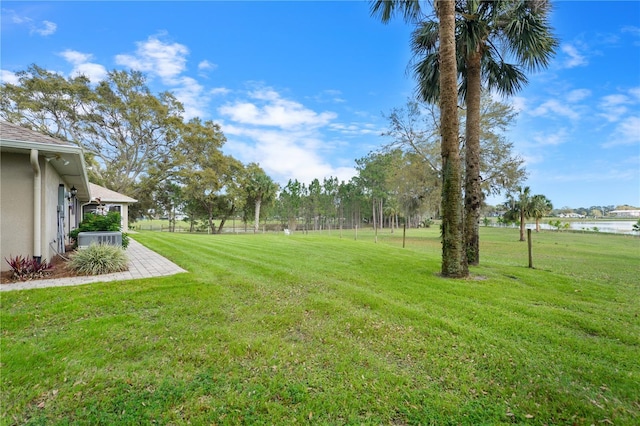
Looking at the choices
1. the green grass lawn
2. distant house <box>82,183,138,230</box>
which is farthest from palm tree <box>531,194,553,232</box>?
distant house <box>82,183,138,230</box>

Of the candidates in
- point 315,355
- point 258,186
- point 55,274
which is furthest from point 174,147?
point 315,355

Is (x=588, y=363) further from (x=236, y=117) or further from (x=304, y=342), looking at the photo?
(x=236, y=117)

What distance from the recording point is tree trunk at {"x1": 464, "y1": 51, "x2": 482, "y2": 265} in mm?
7906

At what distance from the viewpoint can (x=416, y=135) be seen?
19656 mm

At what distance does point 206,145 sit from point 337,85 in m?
17.1

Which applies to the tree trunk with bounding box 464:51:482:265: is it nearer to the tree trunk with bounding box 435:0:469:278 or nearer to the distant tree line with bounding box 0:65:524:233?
the tree trunk with bounding box 435:0:469:278

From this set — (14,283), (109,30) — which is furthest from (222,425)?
(109,30)

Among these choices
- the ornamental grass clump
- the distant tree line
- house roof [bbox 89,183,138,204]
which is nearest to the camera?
the ornamental grass clump

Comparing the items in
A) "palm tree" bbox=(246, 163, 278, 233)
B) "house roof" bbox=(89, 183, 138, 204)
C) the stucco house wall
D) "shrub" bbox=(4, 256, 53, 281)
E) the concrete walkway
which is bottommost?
the concrete walkway

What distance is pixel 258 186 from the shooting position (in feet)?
108

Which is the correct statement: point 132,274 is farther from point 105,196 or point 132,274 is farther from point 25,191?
point 105,196

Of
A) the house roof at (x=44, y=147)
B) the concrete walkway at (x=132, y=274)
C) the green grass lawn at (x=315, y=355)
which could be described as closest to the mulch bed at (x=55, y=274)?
the concrete walkway at (x=132, y=274)

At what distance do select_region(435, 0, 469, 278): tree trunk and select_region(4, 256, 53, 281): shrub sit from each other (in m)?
8.47

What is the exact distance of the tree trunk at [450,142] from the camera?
20.5 feet
